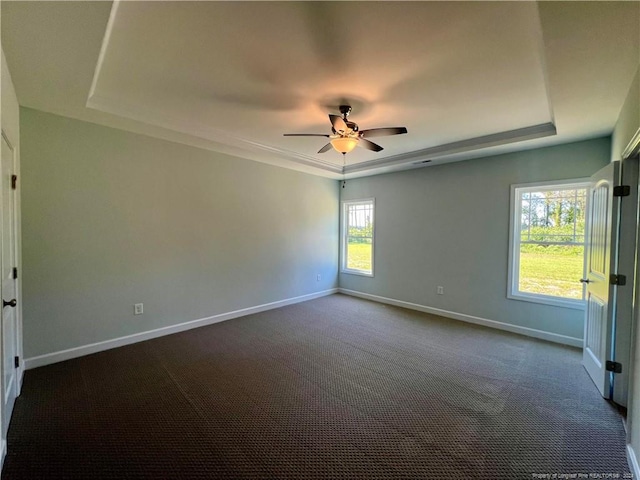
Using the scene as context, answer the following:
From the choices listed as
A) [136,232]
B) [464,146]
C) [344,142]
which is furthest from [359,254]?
[136,232]

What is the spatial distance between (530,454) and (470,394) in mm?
668

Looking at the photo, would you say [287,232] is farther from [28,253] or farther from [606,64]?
[606,64]

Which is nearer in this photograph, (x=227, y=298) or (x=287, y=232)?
(x=227, y=298)

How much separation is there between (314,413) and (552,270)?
360 cm

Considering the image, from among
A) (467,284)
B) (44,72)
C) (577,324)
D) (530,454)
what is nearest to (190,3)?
(44,72)

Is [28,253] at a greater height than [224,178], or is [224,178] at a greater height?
[224,178]

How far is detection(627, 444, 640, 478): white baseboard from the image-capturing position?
5.43 ft

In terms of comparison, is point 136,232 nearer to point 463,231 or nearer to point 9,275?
point 9,275

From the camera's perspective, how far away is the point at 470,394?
252 centimetres

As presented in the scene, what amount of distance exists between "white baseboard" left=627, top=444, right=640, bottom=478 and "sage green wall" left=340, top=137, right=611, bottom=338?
2181 millimetres

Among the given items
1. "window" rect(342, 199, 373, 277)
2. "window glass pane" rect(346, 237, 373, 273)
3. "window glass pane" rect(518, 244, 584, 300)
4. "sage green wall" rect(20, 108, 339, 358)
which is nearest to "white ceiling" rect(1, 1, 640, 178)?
"sage green wall" rect(20, 108, 339, 358)

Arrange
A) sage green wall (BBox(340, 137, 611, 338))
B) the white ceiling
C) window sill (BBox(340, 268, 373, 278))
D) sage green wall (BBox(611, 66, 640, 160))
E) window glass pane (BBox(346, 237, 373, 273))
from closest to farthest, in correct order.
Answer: the white ceiling < sage green wall (BBox(611, 66, 640, 160)) < sage green wall (BBox(340, 137, 611, 338)) < window sill (BBox(340, 268, 373, 278)) < window glass pane (BBox(346, 237, 373, 273))

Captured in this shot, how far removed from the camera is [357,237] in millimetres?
6121

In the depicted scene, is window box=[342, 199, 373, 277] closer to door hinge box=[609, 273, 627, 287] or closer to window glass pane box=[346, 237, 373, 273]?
window glass pane box=[346, 237, 373, 273]
